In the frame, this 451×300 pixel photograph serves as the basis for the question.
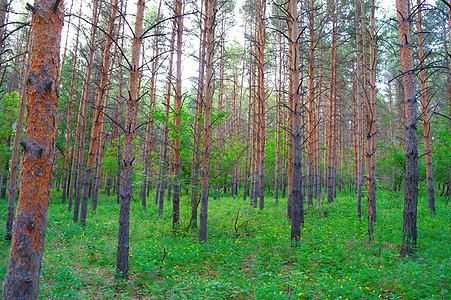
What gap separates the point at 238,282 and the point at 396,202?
1490 centimetres

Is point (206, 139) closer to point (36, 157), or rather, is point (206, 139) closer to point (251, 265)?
point (251, 265)

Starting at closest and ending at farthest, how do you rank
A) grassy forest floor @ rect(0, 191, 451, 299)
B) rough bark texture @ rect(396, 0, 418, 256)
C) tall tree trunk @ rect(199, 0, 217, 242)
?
grassy forest floor @ rect(0, 191, 451, 299)
rough bark texture @ rect(396, 0, 418, 256)
tall tree trunk @ rect(199, 0, 217, 242)

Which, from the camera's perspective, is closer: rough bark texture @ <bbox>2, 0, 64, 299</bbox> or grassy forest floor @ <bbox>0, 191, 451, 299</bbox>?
rough bark texture @ <bbox>2, 0, 64, 299</bbox>

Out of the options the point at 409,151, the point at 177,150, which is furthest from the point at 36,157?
the point at 409,151

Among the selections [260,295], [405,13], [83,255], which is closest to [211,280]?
[260,295]

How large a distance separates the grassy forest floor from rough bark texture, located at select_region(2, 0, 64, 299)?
2.14 m

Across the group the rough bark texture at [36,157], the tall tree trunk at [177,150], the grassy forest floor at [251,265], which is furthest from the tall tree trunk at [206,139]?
the rough bark texture at [36,157]

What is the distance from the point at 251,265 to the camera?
6.10 m

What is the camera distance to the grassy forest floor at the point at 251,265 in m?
4.44

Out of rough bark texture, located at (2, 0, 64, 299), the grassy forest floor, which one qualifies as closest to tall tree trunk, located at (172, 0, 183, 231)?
the grassy forest floor

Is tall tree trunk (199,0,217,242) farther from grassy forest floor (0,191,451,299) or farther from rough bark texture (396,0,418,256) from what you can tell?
rough bark texture (396,0,418,256)

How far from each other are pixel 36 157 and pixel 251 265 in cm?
507

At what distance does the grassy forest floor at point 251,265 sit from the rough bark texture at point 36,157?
7.03 feet

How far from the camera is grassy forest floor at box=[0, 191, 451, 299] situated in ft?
14.6
